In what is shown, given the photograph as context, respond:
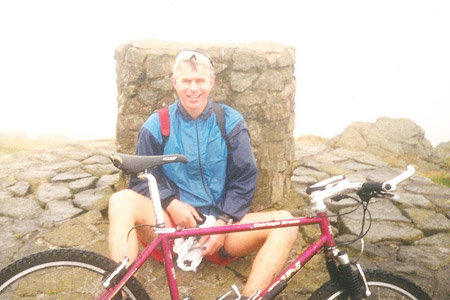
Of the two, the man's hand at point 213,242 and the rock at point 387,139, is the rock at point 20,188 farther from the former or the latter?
the rock at point 387,139

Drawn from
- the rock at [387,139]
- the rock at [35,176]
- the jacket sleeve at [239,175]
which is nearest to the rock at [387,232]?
the jacket sleeve at [239,175]

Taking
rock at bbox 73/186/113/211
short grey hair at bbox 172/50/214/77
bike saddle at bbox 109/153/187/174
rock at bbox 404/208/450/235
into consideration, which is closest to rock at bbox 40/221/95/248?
rock at bbox 73/186/113/211

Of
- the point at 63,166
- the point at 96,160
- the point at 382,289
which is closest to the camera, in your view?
the point at 382,289

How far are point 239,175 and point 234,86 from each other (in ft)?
5.30

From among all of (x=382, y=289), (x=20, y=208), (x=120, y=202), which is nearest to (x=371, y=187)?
(x=382, y=289)

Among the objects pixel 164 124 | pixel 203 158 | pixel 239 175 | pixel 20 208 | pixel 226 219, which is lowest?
pixel 20 208

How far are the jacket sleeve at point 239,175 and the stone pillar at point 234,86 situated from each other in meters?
1.35

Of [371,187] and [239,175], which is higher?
[371,187]

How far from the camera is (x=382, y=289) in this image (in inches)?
98.8

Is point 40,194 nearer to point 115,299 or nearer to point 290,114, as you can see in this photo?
point 290,114

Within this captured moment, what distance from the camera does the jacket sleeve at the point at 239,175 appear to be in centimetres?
318

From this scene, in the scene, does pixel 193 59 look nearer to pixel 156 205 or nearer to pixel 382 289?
pixel 156 205

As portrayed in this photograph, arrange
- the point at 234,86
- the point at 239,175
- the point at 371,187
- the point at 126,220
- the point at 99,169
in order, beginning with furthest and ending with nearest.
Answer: the point at 99,169, the point at 234,86, the point at 239,175, the point at 126,220, the point at 371,187

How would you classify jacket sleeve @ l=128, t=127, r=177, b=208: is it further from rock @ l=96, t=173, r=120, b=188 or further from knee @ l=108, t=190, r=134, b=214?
rock @ l=96, t=173, r=120, b=188
